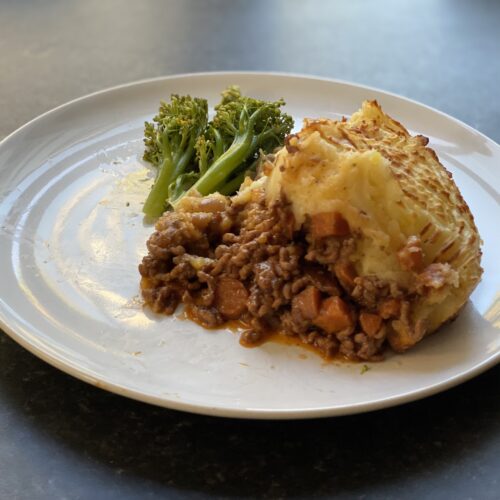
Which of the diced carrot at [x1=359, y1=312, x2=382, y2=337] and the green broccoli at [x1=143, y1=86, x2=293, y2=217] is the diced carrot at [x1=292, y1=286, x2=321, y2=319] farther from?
the green broccoli at [x1=143, y1=86, x2=293, y2=217]

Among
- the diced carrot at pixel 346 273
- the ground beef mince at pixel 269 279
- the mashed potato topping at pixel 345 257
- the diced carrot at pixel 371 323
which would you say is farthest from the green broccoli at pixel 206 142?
the diced carrot at pixel 371 323

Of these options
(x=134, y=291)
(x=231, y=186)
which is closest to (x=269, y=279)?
(x=134, y=291)

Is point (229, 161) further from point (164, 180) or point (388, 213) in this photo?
point (388, 213)

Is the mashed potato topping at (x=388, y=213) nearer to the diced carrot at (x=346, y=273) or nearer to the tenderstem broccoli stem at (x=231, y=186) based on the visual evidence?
the diced carrot at (x=346, y=273)

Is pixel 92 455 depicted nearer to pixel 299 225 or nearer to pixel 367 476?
pixel 367 476

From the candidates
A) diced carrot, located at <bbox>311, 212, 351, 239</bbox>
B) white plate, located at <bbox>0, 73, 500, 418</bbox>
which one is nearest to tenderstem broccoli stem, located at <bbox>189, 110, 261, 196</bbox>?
white plate, located at <bbox>0, 73, 500, 418</bbox>

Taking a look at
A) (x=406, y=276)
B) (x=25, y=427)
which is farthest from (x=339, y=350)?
(x=25, y=427)
